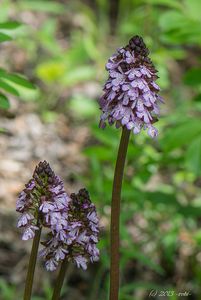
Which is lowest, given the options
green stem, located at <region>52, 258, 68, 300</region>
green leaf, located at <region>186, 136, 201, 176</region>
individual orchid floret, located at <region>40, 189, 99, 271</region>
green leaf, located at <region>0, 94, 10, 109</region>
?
green stem, located at <region>52, 258, 68, 300</region>

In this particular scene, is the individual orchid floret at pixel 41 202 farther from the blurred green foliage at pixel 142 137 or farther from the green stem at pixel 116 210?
the blurred green foliage at pixel 142 137

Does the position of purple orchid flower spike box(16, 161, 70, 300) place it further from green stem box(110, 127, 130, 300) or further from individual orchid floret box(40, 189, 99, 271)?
green stem box(110, 127, 130, 300)

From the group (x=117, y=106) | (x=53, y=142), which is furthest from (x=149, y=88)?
(x=53, y=142)

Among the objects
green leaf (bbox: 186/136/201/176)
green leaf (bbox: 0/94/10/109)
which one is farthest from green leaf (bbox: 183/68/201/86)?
green leaf (bbox: 0/94/10/109)

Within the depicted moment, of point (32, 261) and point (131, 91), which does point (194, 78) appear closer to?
point (131, 91)

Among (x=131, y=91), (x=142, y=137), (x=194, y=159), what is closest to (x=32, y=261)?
(x=131, y=91)

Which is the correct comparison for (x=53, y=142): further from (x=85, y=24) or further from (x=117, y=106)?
(x=117, y=106)

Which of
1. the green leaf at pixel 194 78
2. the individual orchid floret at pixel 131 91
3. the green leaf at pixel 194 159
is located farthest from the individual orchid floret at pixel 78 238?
the green leaf at pixel 194 78
